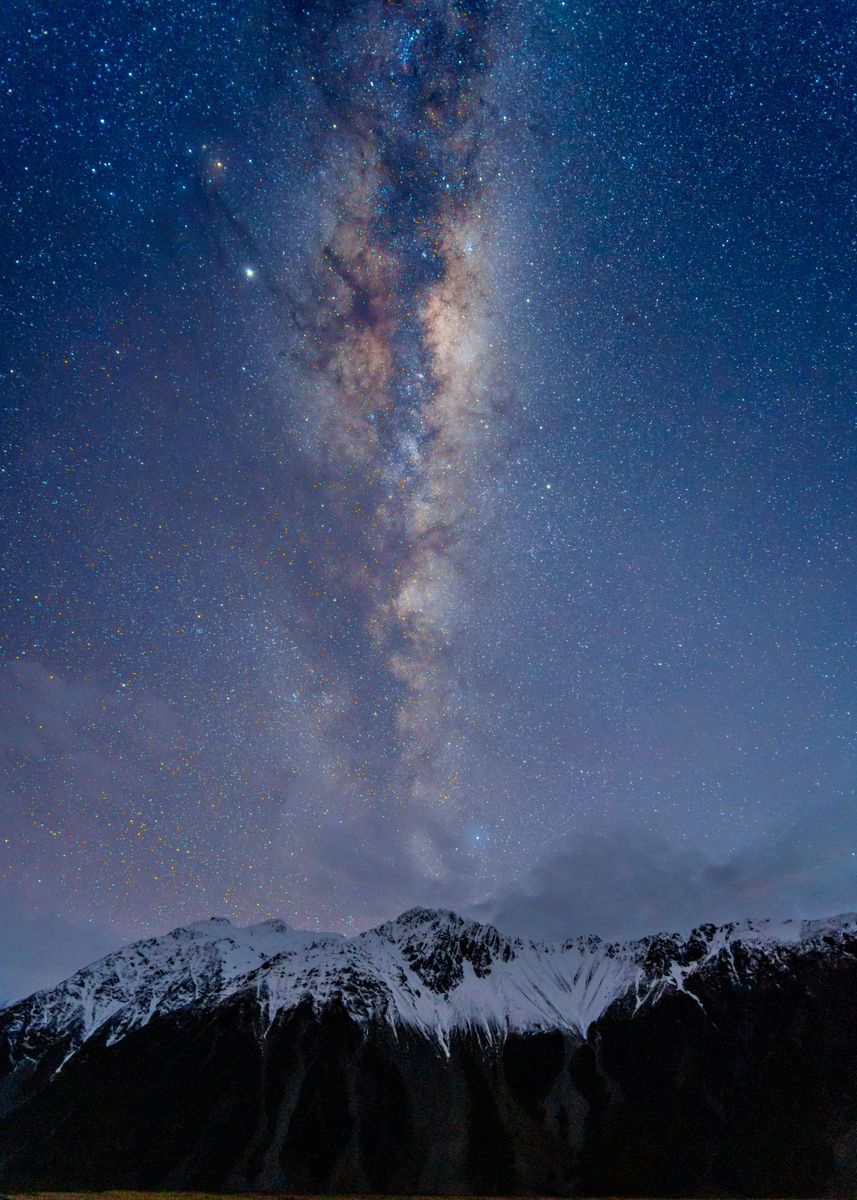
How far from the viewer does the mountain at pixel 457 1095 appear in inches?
5231

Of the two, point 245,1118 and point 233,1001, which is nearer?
point 245,1118

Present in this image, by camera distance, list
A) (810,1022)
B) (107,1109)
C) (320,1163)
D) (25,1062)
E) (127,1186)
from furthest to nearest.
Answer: (25,1062), (810,1022), (107,1109), (320,1163), (127,1186)

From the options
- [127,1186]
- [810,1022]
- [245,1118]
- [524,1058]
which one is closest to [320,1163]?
[245,1118]

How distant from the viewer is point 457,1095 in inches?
6363

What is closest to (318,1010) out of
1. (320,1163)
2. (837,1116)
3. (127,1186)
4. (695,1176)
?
(320,1163)

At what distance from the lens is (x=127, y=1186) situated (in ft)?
417

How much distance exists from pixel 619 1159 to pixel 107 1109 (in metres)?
122

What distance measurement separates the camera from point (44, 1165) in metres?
137

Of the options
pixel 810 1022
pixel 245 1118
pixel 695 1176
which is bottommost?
pixel 695 1176

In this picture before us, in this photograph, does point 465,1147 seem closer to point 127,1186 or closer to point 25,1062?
point 127,1186

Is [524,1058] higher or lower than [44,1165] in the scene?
higher

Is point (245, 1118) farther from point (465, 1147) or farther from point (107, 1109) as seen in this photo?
point (465, 1147)

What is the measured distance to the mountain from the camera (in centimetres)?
13288

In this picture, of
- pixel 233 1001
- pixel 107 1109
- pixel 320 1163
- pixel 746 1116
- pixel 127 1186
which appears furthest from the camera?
pixel 233 1001
